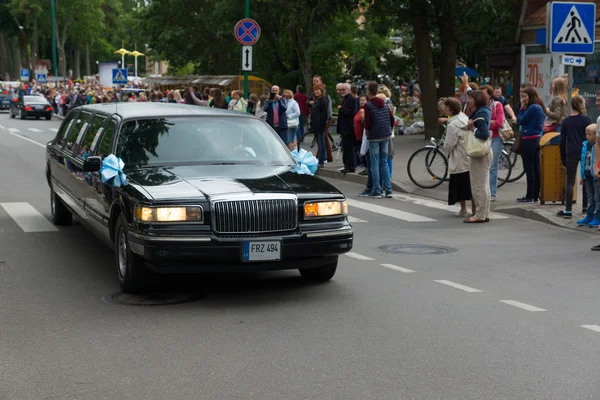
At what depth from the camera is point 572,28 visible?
14.0 meters

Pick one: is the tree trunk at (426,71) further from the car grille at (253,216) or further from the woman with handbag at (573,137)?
the car grille at (253,216)

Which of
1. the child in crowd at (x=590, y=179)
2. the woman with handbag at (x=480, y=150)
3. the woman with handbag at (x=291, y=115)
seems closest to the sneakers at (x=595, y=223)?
the child in crowd at (x=590, y=179)

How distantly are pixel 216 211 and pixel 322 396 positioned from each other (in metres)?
2.68

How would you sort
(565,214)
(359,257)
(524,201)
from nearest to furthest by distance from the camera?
(359,257) < (565,214) < (524,201)

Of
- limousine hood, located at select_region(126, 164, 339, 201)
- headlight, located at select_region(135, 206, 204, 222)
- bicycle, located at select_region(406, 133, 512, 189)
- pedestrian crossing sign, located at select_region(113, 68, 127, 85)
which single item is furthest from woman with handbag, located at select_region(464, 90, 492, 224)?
pedestrian crossing sign, located at select_region(113, 68, 127, 85)

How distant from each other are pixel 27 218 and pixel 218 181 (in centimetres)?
587

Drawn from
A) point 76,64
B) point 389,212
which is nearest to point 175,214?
point 389,212

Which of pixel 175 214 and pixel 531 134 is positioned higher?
pixel 531 134

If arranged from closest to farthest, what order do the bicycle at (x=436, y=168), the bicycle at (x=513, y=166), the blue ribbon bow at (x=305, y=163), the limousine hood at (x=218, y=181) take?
the limousine hood at (x=218, y=181) < the blue ribbon bow at (x=305, y=163) < the bicycle at (x=436, y=168) < the bicycle at (x=513, y=166)

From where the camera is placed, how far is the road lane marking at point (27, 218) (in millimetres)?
12523

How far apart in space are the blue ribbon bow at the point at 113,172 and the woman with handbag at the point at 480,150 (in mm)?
5801

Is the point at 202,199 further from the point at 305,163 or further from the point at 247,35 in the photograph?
the point at 247,35

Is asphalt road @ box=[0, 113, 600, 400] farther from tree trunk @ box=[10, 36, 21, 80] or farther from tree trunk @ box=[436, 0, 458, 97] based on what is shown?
tree trunk @ box=[10, 36, 21, 80]

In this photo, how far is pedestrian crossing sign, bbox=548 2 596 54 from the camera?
550 inches
